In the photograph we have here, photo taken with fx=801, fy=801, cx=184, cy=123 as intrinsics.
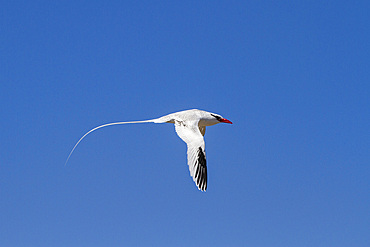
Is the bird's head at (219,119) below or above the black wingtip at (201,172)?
Result: above

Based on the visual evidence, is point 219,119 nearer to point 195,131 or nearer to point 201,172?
point 195,131

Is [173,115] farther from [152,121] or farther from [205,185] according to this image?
[205,185]

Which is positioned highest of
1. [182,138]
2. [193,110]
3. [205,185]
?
[193,110]

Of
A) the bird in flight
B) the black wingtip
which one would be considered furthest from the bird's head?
the black wingtip

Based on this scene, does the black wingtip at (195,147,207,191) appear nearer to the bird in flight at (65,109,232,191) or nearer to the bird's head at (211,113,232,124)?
the bird in flight at (65,109,232,191)

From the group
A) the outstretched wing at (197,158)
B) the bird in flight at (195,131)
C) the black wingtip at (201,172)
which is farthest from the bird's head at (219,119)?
the black wingtip at (201,172)

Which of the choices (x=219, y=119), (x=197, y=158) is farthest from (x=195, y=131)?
(x=219, y=119)

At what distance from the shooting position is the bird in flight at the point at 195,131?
90.7 feet

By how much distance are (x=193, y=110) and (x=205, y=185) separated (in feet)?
13.5

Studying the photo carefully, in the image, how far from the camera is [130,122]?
1171 inches

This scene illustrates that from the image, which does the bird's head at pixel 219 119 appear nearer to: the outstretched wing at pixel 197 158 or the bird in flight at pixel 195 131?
the bird in flight at pixel 195 131

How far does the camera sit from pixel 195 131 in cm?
2906

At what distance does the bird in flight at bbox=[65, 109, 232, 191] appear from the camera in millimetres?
27641

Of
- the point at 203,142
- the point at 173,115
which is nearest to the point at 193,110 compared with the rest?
the point at 173,115
